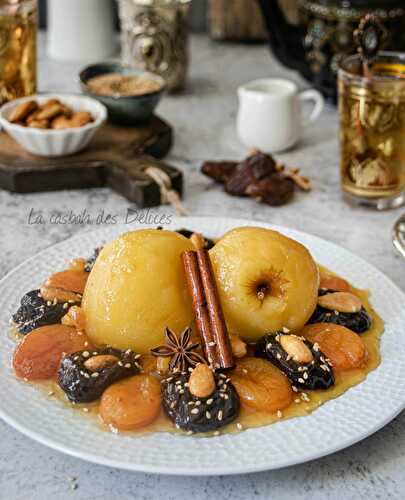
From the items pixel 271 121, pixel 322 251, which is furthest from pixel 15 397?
pixel 271 121

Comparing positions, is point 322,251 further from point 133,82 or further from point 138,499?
point 133,82

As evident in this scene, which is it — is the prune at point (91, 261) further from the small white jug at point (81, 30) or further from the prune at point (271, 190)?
the small white jug at point (81, 30)

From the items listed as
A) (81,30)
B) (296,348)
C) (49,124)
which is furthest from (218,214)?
(81,30)

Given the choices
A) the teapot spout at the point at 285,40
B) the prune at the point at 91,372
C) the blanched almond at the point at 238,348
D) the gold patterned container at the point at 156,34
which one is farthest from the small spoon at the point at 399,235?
the gold patterned container at the point at 156,34

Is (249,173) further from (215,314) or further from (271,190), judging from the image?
(215,314)

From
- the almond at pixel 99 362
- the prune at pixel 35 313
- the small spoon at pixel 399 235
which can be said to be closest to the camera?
the almond at pixel 99 362
